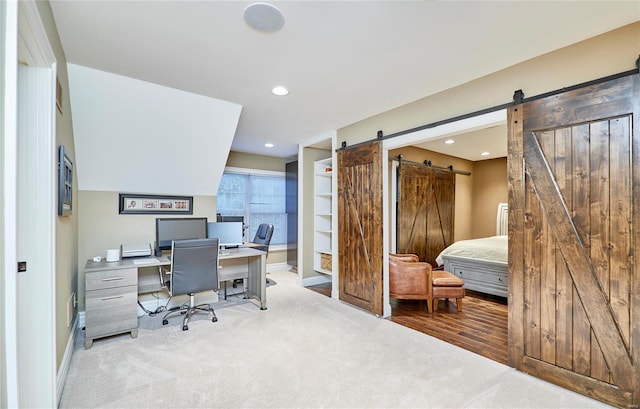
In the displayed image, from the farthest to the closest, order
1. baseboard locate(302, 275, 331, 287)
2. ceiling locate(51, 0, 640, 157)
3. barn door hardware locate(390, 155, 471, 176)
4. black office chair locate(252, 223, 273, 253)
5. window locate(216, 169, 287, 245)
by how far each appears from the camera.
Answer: window locate(216, 169, 287, 245) → barn door hardware locate(390, 155, 471, 176) → baseboard locate(302, 275, 331, 287) → black office chair locate(252, 223, 273, 253) → ceiling locate(51, 0, 640, 157)

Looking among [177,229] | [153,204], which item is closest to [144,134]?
[153,204]

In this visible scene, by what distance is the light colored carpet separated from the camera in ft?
6.30

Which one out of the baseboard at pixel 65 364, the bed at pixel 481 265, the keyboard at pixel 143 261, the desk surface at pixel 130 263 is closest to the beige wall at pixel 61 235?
the baseboard at pixel 65 364

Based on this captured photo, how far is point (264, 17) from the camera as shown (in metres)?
1.79

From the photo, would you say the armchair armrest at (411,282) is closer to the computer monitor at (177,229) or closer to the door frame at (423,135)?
the door frame at (423,135)

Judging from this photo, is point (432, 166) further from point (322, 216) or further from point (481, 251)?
point (322, 216)

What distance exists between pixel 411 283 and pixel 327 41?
2931 mm

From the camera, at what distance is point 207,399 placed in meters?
1.93

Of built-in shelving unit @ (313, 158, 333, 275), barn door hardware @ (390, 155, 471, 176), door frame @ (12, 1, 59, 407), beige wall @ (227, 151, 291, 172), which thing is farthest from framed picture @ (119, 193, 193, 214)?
barn door hardware @ (390, 155, 471, 176)

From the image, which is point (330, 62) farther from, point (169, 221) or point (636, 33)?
A: point (169, 221)

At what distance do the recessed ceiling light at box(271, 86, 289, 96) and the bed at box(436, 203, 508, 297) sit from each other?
3569 mm

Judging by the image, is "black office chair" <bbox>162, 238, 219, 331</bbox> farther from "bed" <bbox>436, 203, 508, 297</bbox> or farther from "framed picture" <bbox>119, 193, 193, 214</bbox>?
"bed" <bbox>436, 203, 508, 297</bbox>

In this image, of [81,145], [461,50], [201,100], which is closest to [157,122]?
[201,100]

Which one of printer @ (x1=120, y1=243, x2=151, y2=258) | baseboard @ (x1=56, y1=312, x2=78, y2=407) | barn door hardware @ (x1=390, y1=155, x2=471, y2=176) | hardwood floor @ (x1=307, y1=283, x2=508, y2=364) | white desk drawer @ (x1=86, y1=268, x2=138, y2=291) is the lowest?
hardwood floor @ (x1=307, y1=283, x2=508, y2=364)
